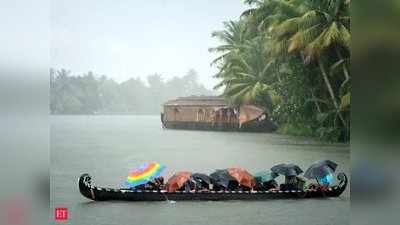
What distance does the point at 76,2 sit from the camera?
2820 millimetres

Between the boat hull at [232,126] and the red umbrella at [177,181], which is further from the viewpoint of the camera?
the boat hull at [232,126]

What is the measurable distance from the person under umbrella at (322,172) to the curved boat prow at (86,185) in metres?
1.36

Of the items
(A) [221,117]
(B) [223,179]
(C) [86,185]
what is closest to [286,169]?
(B) [223,179]

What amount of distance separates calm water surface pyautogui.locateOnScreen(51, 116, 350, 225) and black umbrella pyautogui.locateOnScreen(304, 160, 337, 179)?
0.03 m

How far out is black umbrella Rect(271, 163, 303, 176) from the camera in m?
2.96

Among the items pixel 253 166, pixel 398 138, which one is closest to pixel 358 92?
pixel 398 138

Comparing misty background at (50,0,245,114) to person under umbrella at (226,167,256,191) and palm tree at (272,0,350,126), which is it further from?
person under umbrella at (226,167,256,191)

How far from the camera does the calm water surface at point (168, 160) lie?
2.84 metres

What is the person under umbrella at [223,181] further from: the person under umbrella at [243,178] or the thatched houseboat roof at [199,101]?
the thatched houseboat roof at [199,101]

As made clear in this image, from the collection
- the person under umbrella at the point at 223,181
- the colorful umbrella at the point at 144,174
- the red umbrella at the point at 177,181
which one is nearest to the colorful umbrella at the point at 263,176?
the person under umbrella at the point at 223,181

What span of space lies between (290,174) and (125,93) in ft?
3.82

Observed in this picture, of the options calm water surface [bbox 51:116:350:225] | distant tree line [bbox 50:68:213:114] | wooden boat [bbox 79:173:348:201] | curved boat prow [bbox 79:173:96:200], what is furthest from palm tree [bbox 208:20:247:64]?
curved boat prow [bbox 79:173:96:200]

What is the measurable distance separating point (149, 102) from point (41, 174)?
0.78 meters

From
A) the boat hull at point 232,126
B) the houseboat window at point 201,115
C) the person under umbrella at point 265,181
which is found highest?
the houseboat window at point 201,115
